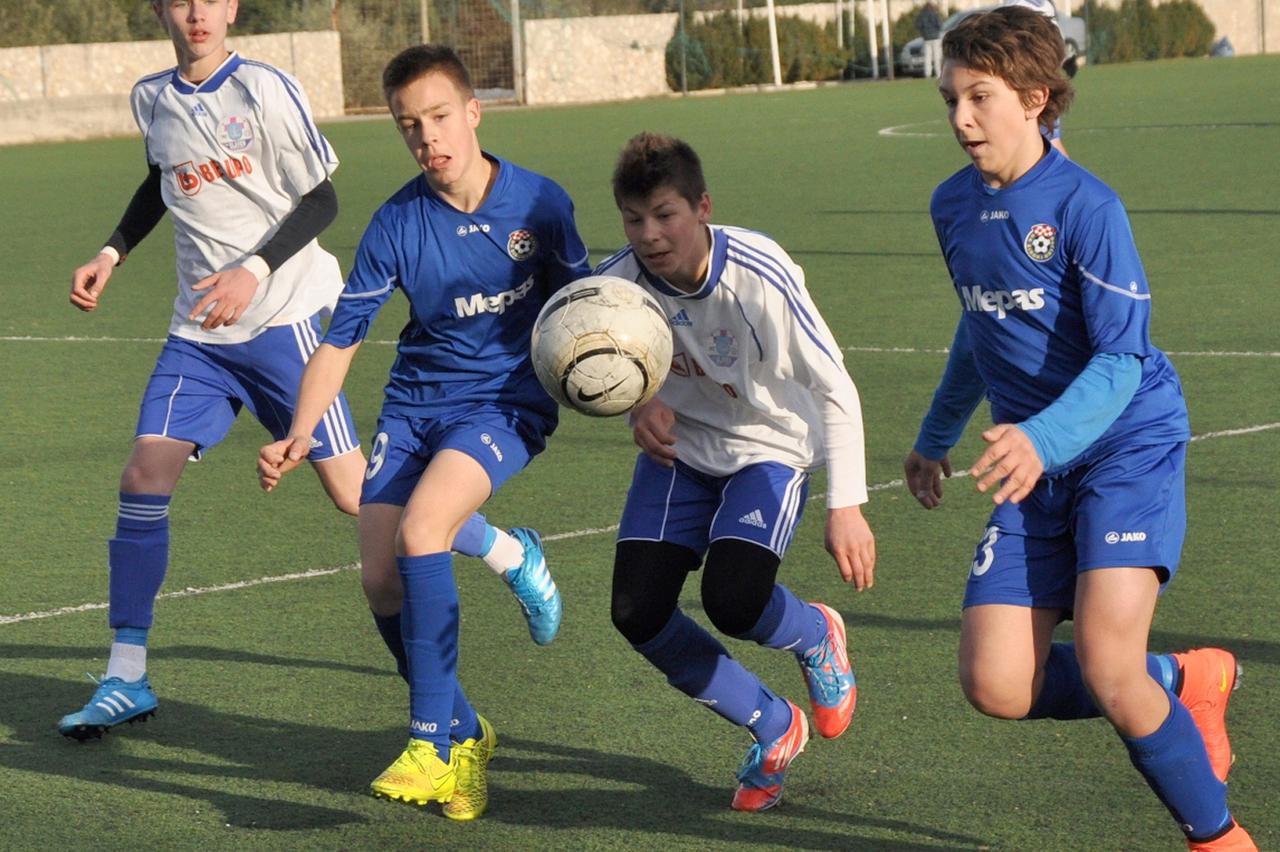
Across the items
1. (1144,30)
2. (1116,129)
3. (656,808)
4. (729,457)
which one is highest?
(1144,30)

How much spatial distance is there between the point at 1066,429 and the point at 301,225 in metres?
2.66

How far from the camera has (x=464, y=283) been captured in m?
4.80

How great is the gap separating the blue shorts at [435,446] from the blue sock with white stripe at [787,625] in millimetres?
708

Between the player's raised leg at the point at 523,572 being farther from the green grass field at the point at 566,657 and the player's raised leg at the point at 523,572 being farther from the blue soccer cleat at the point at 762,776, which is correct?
the blue soccer cleat at the point at 762,776

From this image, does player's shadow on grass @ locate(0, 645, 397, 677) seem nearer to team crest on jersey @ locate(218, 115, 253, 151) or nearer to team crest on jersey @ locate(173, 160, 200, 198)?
team crest on jersey @ locate(173, 160, 200, 198)

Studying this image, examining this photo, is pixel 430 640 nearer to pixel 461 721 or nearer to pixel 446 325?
pixel 461 721

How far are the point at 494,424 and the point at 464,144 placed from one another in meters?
0.69

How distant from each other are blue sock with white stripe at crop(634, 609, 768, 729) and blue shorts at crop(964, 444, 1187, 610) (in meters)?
0.69

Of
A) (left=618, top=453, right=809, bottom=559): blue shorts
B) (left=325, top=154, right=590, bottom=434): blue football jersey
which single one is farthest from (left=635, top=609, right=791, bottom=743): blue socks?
(left=325, top=154, right=590, bottom=434): blue football jersey

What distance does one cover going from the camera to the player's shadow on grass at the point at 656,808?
417cm

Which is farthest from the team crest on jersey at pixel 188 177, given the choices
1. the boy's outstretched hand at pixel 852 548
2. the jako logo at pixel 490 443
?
the boy's outstretched hand at pixel 852 548

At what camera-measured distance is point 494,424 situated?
4758mm

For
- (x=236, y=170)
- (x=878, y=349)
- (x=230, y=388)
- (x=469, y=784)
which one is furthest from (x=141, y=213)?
(x=878, y=349)

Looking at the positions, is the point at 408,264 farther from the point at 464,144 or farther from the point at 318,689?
the point at 318,689
